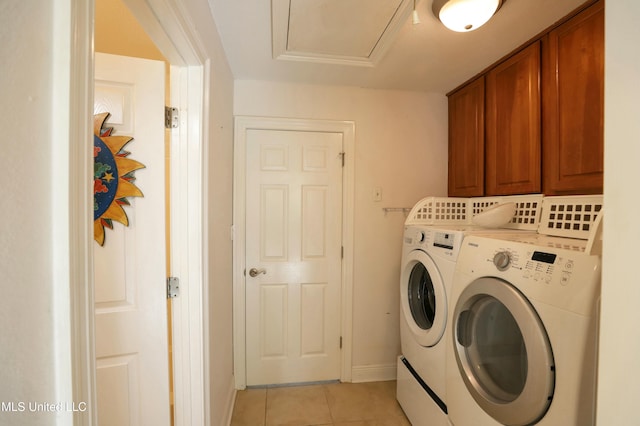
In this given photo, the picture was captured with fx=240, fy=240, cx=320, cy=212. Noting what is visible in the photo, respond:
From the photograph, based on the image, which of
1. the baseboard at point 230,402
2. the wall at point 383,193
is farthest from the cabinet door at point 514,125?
the baseboard at point 230,402

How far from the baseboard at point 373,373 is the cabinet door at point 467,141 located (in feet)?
4.88

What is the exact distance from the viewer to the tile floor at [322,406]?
1.54m

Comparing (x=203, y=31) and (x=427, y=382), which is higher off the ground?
(x=203, y=31)

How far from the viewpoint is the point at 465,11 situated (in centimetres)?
101

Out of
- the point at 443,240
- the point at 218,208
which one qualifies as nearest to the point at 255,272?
the point at 218,208

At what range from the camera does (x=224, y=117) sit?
57.9 inches

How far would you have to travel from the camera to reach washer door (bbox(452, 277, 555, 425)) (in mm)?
776

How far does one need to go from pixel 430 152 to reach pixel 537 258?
1323 mm

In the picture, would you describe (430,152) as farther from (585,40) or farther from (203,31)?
(203,31)

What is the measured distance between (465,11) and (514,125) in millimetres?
786

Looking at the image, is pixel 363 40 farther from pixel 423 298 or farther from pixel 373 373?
pixel 373 373

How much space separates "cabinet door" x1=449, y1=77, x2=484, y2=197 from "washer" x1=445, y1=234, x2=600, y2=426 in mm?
830

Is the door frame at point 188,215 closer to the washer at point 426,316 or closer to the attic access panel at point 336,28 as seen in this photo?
the attic access panel at point 336,28

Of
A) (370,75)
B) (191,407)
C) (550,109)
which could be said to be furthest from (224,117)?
(550,109)
